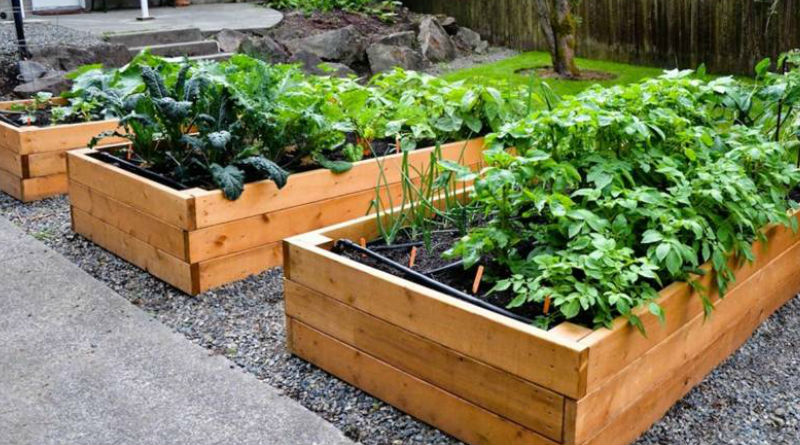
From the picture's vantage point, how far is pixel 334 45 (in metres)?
10.8

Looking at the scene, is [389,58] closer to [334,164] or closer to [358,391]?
[334,164]

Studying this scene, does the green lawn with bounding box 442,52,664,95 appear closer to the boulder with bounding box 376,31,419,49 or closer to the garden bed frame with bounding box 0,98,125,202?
the boulder with bounding box 376,31,419,49

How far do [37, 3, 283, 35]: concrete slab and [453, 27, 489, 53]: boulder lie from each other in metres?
2.56

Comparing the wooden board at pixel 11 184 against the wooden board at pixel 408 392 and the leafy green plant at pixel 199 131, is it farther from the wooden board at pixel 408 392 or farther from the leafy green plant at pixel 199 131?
the wooden board at pixel 408 392

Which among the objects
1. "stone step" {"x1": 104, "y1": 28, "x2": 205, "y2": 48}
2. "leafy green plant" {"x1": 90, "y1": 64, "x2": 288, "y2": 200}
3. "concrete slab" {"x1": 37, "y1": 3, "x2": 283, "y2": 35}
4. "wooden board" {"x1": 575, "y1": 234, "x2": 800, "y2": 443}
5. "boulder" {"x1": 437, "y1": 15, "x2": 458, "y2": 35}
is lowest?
"wooden board" {"x1": 575, "y1": 234, "x2": 800, "y2": 443}

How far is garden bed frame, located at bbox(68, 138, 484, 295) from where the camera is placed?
13.6 ft

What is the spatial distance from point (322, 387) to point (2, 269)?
2.26 meters

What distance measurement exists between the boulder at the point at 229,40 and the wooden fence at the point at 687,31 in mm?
4143

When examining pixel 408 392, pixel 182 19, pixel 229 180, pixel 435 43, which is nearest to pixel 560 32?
pixel 435 43

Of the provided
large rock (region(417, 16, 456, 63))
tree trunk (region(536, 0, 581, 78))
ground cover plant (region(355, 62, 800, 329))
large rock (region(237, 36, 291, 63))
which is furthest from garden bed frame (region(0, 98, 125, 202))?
large rock (region(417, 16, 456, 63))

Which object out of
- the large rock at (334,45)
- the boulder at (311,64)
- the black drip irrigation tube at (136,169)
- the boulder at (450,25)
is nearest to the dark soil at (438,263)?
the black drip irrigation tube at (136,169)

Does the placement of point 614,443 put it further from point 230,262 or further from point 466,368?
point 230,262

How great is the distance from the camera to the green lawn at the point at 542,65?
8766mm

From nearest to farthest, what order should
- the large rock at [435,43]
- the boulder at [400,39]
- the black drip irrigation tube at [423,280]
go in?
1. the black drip irrigation tube at [423,280]
2. the boulder at [400,39]
3. the large rock at [435,43]
